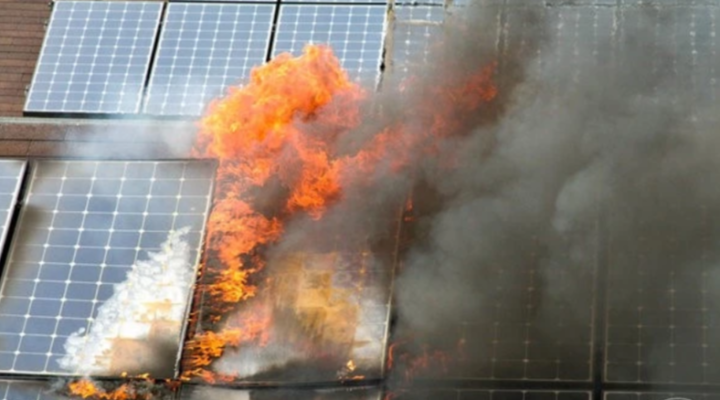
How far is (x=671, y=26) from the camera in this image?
16172 mm

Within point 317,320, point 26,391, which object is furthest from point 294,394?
point 26,391

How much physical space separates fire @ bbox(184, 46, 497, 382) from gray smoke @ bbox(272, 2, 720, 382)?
20 cm

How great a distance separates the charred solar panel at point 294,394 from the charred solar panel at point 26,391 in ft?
6.44

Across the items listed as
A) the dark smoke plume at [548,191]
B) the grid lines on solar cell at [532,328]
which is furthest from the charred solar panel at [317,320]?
the grid lines on solar cell at [532,328]

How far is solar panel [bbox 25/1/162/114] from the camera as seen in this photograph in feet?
57.0

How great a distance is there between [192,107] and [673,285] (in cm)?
748

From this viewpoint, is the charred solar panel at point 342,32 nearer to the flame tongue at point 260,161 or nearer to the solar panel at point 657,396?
the flame tongue at point 260,161

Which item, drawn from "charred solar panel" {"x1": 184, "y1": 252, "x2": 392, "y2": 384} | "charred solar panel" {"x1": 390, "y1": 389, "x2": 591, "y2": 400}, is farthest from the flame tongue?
"charred solar panel" {"x1": 390, "y1": 389, "x2": 591, "y2": 400}

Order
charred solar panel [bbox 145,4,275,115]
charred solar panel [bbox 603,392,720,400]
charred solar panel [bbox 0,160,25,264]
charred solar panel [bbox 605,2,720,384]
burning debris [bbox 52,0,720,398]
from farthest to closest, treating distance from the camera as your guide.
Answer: charred solar panel [bbox 145,4,275,115] → charred solar panel [bbox 0,160,25,264] → burning debris [bbox 52,0,720,398] → charred solar panel [bbox 605,2,720,384] → charred solar panel [bbox 603,392,720,400]

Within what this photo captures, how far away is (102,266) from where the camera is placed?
15336 mm

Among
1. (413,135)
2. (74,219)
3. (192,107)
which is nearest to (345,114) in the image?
(413,135)

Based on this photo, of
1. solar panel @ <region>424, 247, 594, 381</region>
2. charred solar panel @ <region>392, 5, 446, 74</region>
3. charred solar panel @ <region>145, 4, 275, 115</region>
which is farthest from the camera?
charred solar panel @ <region>145, 4, 275, 115</region>

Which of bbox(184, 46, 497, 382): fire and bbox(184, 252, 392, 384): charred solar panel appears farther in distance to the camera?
bbox(184, 46, 497, 382): fire

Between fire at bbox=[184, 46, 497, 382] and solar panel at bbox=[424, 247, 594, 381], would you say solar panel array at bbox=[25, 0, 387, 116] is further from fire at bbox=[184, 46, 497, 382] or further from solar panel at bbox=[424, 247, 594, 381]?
solar panel at bbox=[424, 247, 594, 381]
